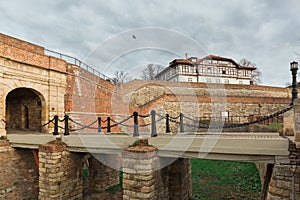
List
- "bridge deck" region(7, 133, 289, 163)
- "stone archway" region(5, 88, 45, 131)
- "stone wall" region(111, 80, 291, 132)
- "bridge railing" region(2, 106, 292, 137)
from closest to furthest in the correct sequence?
"bridge deck" region(7, 133, 289, 163) < "bridge railing" region(2, 106, 292, 137) < "stone archway" region(5, 88, 45, 131) < "stone wall" region(111, 80, 291, 132)

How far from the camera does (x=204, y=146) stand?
5297 mm

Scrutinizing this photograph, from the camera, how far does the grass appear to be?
8.79 metres

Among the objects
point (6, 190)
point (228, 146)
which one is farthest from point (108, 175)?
point (228, 146)

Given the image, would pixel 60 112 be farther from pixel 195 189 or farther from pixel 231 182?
pixel 231 182

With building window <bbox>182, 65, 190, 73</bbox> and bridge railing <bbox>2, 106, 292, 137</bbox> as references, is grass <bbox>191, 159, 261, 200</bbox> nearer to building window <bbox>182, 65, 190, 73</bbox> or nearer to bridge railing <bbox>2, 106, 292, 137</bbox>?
bridge railing <bbox>2, 106, 292, 137</bbox>

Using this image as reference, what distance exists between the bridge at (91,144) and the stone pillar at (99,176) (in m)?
0.04

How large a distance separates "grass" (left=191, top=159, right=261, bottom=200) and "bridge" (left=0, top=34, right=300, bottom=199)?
3.96 feet

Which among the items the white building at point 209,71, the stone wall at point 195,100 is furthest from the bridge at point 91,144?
the white building at point 209,71

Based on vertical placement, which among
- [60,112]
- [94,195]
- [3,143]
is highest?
[60,112]

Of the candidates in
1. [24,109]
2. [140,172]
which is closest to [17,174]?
[24,109]

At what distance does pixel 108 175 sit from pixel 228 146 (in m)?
6.75

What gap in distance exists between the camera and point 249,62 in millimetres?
46250

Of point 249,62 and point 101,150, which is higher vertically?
point 249,62

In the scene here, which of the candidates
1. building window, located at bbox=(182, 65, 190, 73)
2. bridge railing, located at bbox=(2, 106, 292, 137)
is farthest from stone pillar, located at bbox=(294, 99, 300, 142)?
building window, located at bbox=(182, 65, 190, 73)
